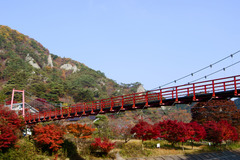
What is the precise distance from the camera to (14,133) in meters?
24.9

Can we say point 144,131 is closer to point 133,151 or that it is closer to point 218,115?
point 133,151

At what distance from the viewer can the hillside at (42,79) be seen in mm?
66625

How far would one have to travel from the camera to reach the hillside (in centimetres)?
6662

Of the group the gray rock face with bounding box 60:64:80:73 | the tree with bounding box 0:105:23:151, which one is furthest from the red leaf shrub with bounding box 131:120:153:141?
the gray rock face with bounding box 60:64:80:73

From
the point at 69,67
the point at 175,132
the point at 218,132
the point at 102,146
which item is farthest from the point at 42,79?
the point at 218,132

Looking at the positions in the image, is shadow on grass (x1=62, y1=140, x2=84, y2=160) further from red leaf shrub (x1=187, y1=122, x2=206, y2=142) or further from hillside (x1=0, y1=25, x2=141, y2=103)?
hillside (x1=0, y1=25, x2=141, y2=103)

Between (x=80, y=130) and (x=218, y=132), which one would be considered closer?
(x=80, y=130)

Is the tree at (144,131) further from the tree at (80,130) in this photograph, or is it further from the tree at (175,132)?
the tree at (80,130)

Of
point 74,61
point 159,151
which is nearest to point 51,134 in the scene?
point 159,151

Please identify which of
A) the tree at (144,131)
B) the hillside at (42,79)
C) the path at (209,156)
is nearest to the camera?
the path at (209,156)

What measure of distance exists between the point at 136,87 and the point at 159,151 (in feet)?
264

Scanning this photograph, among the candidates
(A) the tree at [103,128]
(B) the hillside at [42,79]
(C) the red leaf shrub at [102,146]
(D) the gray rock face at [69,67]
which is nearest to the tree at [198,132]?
(A) the tree at [103,128]

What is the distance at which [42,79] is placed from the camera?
278 feet

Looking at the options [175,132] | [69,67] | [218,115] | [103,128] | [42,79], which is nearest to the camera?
[175,132]
